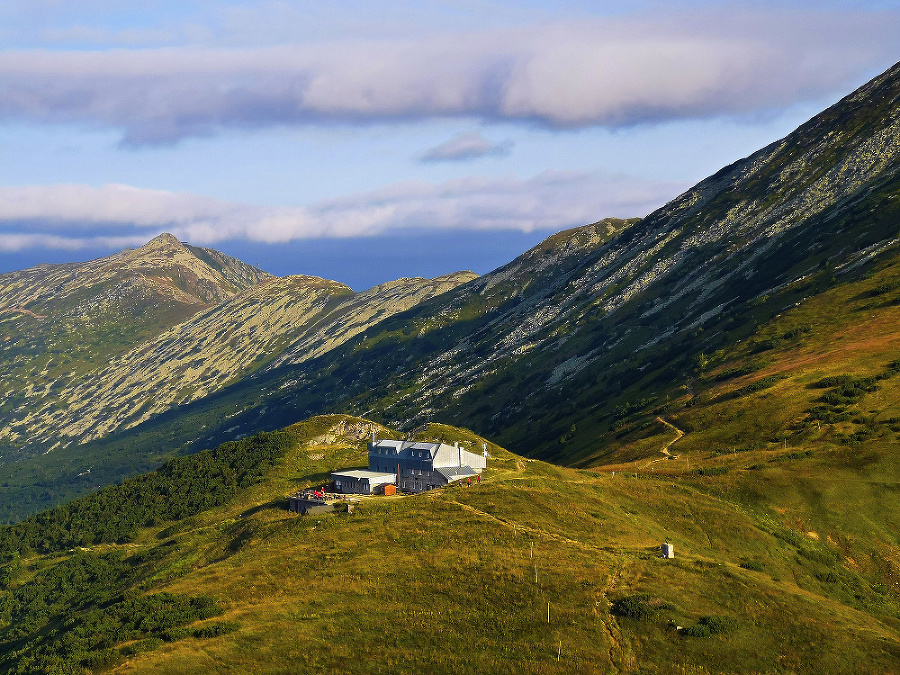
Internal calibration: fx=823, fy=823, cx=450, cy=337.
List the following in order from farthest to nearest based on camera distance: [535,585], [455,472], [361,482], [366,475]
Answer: [366,475] → [361,482] → [455,472] → [535,585]

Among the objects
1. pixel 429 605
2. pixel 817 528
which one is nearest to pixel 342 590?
pixel 429 605

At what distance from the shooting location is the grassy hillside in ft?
217

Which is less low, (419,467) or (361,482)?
(419,467)

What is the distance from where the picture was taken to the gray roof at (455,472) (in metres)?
117

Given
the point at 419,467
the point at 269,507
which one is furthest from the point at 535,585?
the point at 269,507

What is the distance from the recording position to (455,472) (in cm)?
11838

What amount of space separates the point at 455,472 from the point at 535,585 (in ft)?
144

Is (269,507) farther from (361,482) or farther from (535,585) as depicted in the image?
(535,585)

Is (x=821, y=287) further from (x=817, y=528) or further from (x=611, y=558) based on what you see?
(x=611, y=558)

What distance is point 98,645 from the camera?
74.4 meters

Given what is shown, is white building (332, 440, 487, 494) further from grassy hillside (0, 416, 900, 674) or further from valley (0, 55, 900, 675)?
grassy hillside (0, 416, 900, 674)

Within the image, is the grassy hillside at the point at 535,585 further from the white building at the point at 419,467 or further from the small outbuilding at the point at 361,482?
the small outbuilding at the point at 361,482

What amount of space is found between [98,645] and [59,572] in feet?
276

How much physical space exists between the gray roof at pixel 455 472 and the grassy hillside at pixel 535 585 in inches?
111
